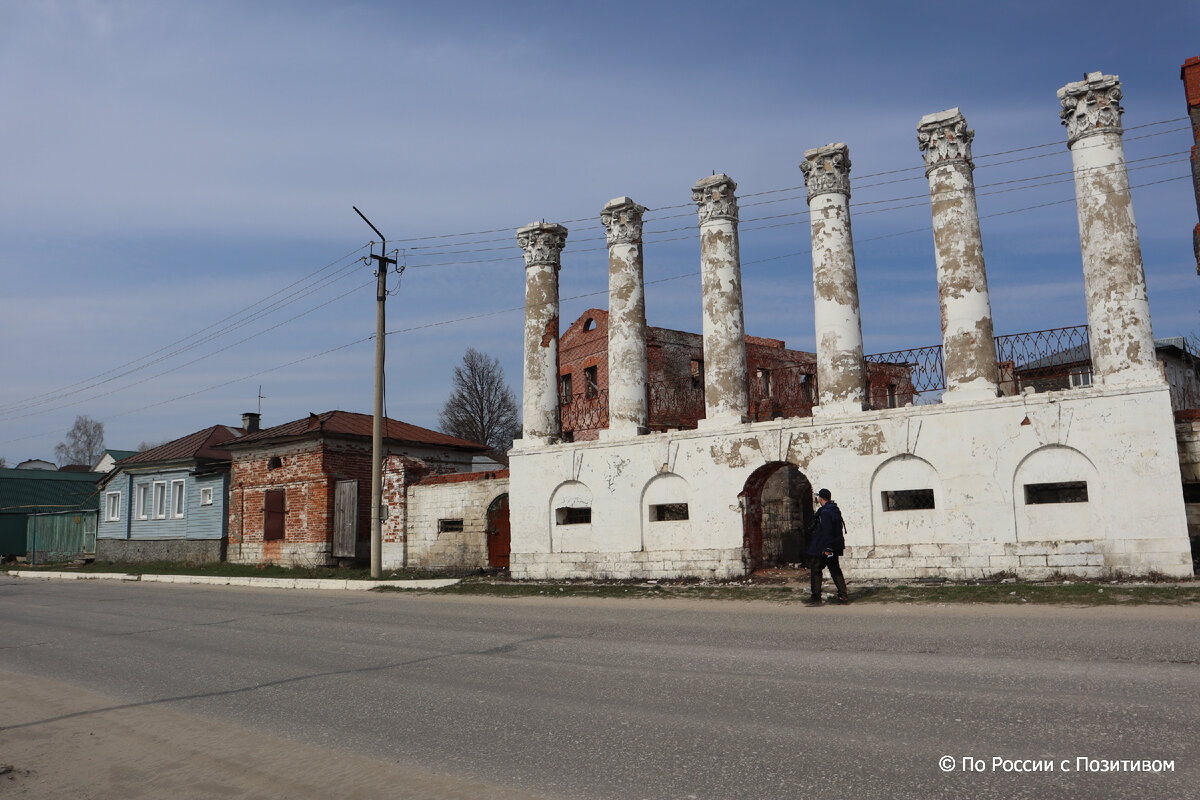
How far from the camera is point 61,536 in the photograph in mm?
38750

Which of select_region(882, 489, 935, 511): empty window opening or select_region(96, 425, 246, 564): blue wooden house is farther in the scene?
select_region(96, 425, 246, 564): blue wooden house

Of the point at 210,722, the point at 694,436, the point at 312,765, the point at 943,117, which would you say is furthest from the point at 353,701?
the point at 943,117

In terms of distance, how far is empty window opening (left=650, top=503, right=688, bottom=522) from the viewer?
17.8 meters

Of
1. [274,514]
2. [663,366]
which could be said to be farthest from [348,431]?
[663,366]

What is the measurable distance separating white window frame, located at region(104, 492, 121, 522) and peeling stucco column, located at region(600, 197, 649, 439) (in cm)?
2679

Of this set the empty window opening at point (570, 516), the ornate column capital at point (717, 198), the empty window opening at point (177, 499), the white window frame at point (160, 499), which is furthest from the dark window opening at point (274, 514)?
the ornate column capital at point (717, 198)

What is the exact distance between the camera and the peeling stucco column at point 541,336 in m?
19.7

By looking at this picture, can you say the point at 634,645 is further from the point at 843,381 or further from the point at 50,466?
the point at 50,466

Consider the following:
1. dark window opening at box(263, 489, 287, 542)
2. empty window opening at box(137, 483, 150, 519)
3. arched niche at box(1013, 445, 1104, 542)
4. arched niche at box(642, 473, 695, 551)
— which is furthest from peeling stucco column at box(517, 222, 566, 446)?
empty window opening at box(137, 483, 150, 519)

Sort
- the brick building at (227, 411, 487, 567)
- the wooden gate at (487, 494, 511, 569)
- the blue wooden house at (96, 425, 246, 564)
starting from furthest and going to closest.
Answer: the blue wooden house at (96, 425, 246, 564) < the brick building at (227, 411, 487, 567) < the wooden gate at (487, 494, 511, 569)

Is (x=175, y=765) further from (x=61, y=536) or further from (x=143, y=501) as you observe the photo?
(x=61, y=536)

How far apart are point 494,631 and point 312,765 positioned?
5.72 metres

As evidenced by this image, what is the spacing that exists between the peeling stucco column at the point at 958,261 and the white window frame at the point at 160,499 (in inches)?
1194

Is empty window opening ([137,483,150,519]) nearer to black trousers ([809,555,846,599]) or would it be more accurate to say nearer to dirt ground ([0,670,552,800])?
dirt ground ([0,670,552,800])
